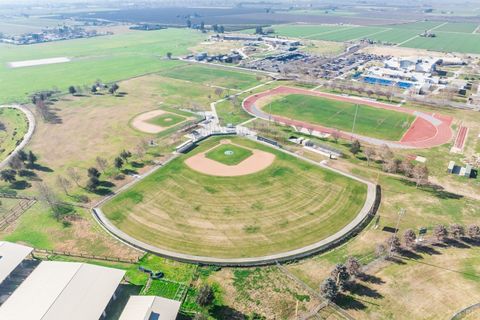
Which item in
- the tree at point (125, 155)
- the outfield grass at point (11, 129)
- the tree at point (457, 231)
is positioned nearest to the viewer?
the tree at point (457, 231)

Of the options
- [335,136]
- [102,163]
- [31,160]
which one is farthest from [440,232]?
[31,160]

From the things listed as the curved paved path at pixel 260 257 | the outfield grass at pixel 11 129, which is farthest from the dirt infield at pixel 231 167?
the outfield grass at pixel 11 129

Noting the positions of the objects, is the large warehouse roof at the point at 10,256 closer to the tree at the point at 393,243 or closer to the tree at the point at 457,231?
the tree at the point at 393,243

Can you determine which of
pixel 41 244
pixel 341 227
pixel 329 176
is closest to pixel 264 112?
pixel 329 176

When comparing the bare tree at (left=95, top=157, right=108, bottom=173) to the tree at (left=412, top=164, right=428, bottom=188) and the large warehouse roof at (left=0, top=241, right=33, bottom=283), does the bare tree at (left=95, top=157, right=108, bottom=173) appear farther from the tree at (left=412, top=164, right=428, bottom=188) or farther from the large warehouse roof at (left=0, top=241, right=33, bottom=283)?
the tree at (left=412, top=164, right=428, bottom=188)

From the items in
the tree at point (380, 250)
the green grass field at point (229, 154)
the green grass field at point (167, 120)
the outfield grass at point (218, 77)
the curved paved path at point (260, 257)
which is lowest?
the curved paved path at point (260, 257)

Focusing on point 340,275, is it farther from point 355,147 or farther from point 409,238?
point 355,147

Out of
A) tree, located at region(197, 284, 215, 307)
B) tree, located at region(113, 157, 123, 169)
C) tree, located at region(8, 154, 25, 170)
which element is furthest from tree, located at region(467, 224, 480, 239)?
tree, located at region(8, 154, 25, 170)
